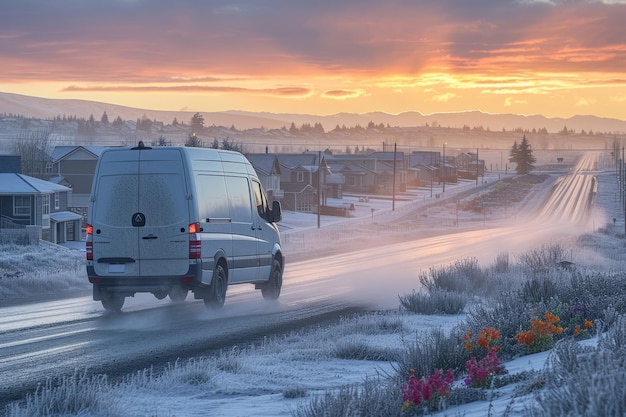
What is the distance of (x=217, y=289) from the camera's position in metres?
17.4

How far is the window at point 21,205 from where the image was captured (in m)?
63.2

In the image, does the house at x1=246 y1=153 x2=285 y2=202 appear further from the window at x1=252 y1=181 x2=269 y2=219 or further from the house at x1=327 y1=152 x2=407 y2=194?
the window at x1=252 y1=181 x2=269 y2=219

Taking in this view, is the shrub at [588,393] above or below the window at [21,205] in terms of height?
above

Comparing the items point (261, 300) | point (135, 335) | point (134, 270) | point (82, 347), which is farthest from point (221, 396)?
point (261, 300)

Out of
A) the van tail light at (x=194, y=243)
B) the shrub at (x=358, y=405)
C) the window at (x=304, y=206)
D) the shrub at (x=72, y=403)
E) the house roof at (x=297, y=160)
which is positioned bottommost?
the window at (x=304, y=206)

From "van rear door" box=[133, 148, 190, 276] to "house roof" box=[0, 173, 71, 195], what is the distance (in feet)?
160

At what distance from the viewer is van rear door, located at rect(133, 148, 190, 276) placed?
16312 millimetres

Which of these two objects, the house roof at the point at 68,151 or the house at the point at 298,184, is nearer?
the house roof at the point at 68,151

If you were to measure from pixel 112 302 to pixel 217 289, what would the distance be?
190 centimetres

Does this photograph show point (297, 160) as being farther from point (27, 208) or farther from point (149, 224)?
point (149, 224)

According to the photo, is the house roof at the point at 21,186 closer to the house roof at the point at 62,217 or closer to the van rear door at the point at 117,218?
A: the house roof at the point at 62,217

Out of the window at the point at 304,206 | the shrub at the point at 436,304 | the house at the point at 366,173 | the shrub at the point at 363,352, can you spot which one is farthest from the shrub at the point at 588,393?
the house at the point at 366,173

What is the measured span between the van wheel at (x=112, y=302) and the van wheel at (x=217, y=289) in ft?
5.11

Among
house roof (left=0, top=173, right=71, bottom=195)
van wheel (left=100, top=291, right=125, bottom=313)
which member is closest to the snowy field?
van wheel (left=100, top=291, right=125, bottom=313)
